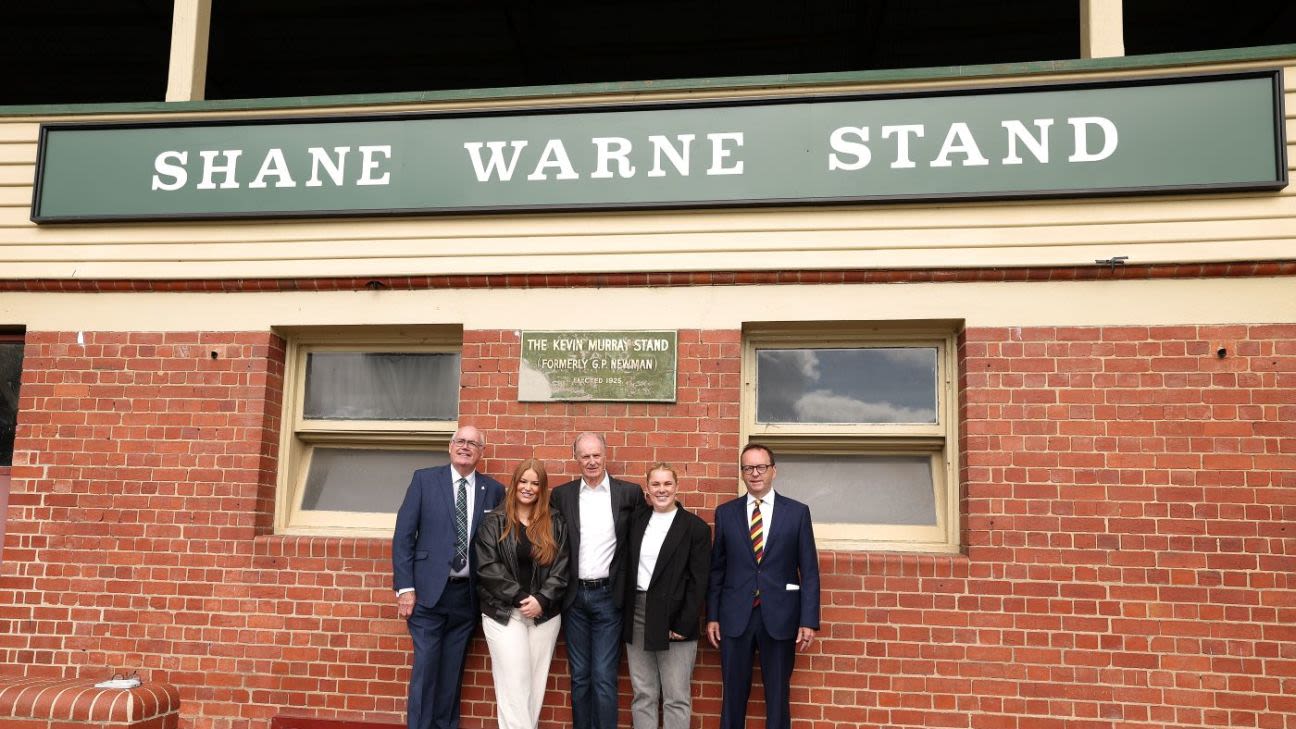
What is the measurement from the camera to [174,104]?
5984 mm

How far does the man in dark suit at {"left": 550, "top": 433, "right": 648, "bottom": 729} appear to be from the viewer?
4.89 m

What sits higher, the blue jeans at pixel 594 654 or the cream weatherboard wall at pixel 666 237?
the cream weatherboard wall at pixel 666 237

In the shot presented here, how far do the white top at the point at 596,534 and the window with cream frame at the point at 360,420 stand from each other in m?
1.20

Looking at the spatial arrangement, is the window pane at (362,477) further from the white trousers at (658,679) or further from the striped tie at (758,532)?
the striped tie at (758,532)

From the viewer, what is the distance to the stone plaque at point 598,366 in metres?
5.43

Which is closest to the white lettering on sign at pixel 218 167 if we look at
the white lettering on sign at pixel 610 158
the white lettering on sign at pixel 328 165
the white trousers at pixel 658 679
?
the white lettering on sign at pixel 328 165

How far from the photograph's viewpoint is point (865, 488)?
542cm

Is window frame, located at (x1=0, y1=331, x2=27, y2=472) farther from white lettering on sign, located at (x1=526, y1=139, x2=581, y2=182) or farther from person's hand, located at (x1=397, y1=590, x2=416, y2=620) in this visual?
white lettering on sign, located at (x1=526, y1=139, x2=581, y2=182)

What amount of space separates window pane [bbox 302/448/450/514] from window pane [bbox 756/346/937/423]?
2.06 meters

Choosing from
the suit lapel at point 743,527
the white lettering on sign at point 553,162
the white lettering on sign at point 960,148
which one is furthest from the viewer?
the white lettering on sign at point 553,162

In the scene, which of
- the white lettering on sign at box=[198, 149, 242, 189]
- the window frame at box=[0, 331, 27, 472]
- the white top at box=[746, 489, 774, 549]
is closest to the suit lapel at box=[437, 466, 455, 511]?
the white top at box=[746, 489, 774, 549]

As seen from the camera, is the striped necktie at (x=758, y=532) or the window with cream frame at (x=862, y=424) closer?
the striped necktie at (x=758, y=532)

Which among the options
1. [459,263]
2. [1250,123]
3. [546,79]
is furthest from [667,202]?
[546,79]

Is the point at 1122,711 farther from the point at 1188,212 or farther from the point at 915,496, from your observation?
the point at 1188,212
